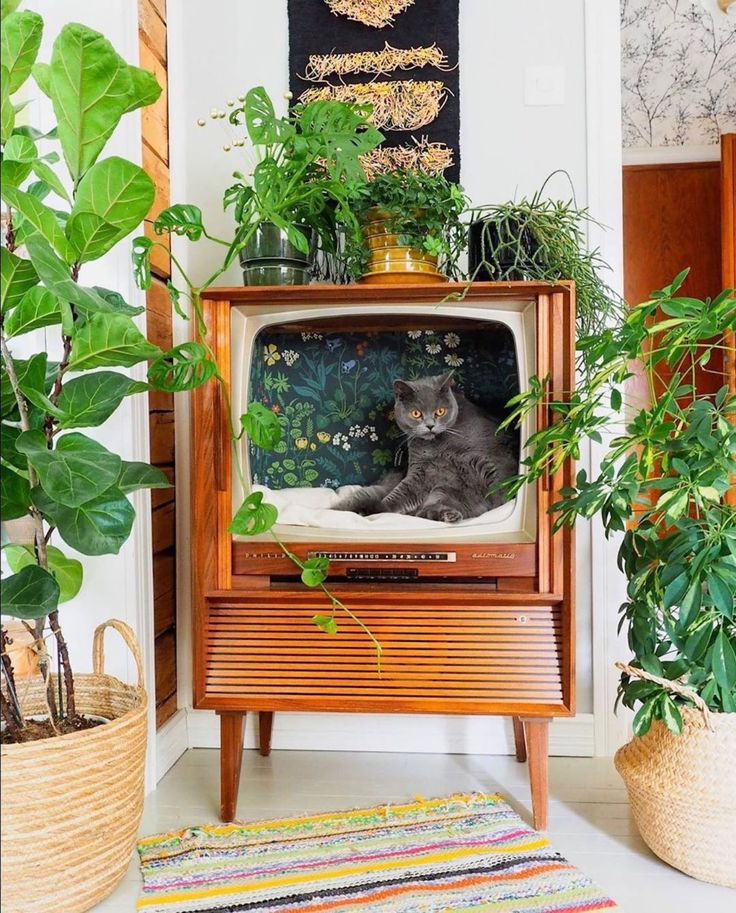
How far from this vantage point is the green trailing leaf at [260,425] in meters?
1.46

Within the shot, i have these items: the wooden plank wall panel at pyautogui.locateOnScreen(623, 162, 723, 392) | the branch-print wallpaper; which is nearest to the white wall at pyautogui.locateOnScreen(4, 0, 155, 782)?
the branch-print wallpaper

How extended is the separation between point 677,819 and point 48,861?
1.01 meters

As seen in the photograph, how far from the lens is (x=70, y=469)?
1.16 m

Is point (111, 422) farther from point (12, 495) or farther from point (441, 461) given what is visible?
point (441, 461)

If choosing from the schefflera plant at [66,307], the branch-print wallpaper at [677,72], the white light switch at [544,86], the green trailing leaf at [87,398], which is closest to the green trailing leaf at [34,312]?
the schefflera plant at [66,307]

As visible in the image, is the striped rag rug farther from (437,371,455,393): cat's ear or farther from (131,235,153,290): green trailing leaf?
(131,235,153,290): green trailing leaf

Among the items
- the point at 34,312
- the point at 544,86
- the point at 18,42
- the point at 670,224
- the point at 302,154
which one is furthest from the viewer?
the point at 670,224

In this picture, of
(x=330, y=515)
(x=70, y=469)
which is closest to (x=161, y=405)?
(x=330, y=515)

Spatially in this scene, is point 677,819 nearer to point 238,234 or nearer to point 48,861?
point 48,861

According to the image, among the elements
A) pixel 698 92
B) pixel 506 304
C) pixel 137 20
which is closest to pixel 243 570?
pixel 506 304

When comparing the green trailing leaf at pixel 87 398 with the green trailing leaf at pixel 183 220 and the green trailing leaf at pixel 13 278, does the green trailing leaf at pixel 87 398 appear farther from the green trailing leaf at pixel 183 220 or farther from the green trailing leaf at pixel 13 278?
the green trailing leaf at pixel 183 220

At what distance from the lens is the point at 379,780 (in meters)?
1.81

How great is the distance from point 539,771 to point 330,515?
0.64m

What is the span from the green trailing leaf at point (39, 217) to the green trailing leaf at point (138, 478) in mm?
342
